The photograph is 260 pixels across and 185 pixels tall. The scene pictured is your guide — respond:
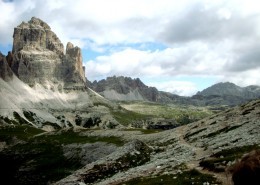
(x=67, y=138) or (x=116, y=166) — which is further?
(x=67, y=138)

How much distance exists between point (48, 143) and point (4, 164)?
68.4 ft

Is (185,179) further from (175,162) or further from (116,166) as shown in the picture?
(116,166)

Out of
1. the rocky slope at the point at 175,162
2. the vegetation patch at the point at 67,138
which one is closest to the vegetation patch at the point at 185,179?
the rocky slope at the point at 175,162

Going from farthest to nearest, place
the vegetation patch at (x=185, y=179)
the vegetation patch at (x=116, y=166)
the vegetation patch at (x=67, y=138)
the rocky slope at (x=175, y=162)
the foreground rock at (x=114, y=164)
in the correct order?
the vegetation patch at (x=67, y=138) < the vegetation patch at (x=116, y=166) < the foreground rock at (x=114, y=164) < the rocky slope at (x=175, y=162) < the vegetation patch at (x=185, y=179)

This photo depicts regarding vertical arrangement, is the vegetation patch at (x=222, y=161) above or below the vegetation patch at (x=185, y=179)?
above

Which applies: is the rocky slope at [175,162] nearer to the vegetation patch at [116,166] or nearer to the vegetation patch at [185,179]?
the vegetation patch at [116,166]

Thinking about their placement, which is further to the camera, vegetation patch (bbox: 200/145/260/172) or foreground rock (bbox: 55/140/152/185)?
foreground rock (bbox: 55/140/152/185)

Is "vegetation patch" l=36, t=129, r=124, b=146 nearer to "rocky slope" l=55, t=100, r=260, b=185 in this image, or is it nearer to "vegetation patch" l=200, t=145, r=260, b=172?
"rocky slope" l=55, t=100, r=260, b=185

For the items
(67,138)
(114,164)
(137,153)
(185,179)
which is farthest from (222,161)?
(67,138)

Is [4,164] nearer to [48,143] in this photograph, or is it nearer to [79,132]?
[48,143]

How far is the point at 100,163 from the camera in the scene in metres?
62.4

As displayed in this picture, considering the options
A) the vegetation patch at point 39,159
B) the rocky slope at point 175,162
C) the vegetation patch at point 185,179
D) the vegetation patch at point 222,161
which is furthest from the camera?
the vegetation patch at point 39,159

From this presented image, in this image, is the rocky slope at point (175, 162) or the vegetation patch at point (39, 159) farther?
the vegetation patch at point (39, 159)

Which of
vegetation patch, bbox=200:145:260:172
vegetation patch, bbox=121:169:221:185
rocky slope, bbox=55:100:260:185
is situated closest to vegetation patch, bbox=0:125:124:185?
rocky slope, bbox=55:100:260:185
